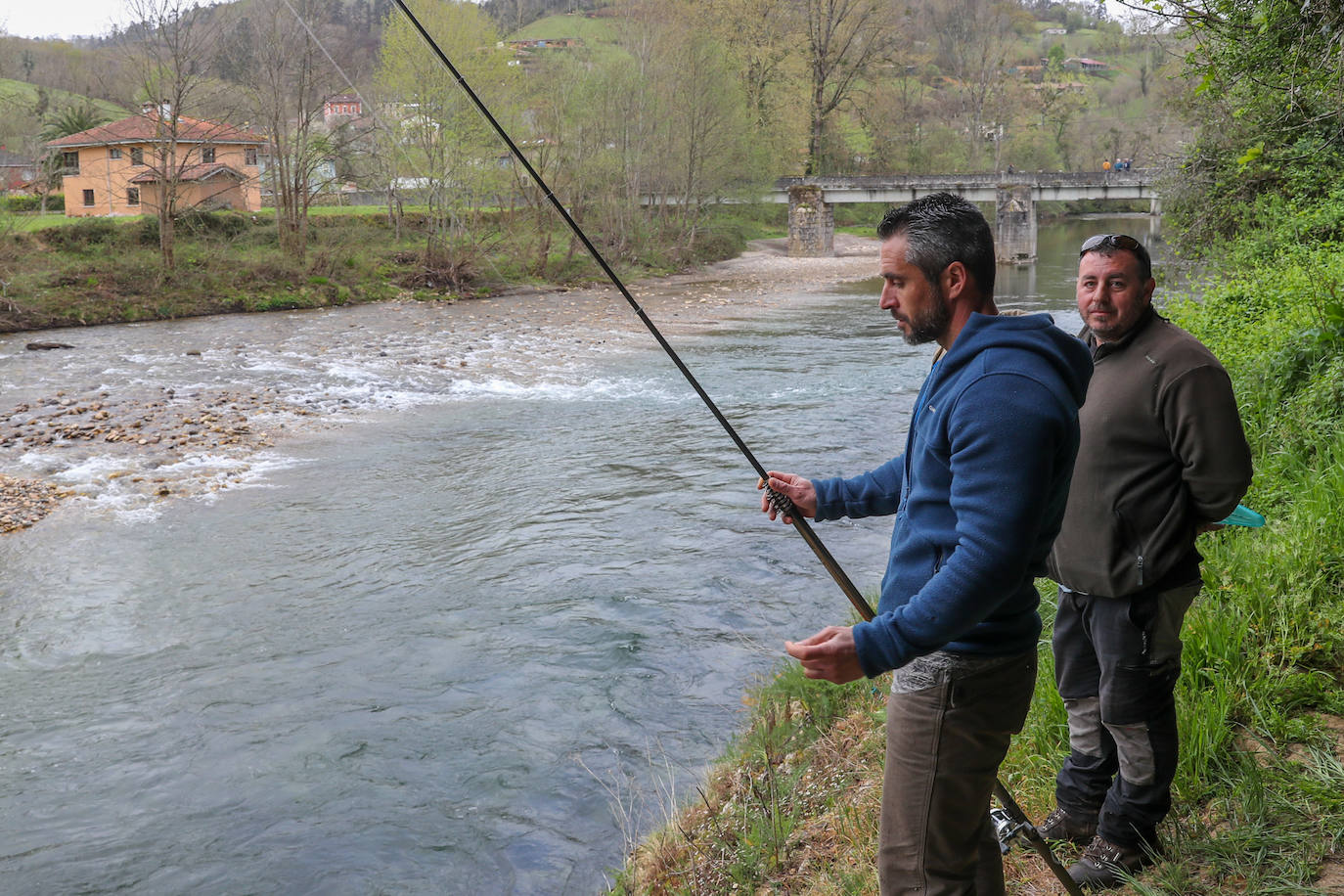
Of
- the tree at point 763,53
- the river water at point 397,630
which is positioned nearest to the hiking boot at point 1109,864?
the river water at point 397,630

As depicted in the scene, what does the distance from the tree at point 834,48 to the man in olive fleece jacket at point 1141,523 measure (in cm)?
5734

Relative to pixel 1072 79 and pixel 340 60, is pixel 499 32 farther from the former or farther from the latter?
pixel 1072 79

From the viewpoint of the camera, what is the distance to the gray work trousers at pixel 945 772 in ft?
7.45

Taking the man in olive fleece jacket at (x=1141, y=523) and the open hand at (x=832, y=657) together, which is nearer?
the open hand at (x=832, y=657)

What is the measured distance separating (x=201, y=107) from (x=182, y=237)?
3.92 m

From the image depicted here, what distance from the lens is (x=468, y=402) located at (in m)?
16.3

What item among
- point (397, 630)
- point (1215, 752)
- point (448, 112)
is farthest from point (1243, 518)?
point (448, 112)

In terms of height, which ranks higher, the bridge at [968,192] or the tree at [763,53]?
the tree at [763,53]

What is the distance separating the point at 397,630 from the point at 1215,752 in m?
5.39

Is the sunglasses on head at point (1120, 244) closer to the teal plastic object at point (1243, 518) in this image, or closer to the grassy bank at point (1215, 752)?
the teal plastic object at point (1243, 518)

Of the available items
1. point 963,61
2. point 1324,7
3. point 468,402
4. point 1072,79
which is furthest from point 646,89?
point 1072,79

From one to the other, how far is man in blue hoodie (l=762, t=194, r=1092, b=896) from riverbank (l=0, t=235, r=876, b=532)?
32.7 ft

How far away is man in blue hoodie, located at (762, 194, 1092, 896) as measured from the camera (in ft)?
6.78

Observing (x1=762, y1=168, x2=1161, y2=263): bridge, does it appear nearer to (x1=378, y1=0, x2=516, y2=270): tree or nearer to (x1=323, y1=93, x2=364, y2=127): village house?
(x1=378, y1=0, x2=516, y2=270): tree
